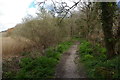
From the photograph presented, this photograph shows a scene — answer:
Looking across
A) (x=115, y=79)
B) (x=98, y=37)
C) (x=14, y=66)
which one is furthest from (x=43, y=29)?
(x=115, y=79)

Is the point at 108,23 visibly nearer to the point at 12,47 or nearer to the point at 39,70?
the point at 39,70

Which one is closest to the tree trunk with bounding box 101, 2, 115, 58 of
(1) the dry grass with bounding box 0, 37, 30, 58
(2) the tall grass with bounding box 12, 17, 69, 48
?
(2) the tall grass with bounding box 12, 17, 69, 48

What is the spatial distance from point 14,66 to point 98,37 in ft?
31.4

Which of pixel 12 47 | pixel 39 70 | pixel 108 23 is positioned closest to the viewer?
pixel 39 70

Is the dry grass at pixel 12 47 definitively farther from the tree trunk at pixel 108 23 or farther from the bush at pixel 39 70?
the tree trunk at pixel 108 23

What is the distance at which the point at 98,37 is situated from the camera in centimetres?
1973

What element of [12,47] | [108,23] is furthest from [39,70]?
[12,47]

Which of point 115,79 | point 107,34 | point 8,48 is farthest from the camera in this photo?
point 8,48

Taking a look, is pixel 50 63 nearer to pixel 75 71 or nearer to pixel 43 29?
pixel 75 71

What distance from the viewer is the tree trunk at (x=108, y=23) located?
1148 cm

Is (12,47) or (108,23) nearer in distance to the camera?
(108,23)

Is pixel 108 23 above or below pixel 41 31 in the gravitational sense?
above

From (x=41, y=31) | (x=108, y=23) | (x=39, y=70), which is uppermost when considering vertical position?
(x=108, y=23)

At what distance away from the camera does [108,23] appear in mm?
11742
